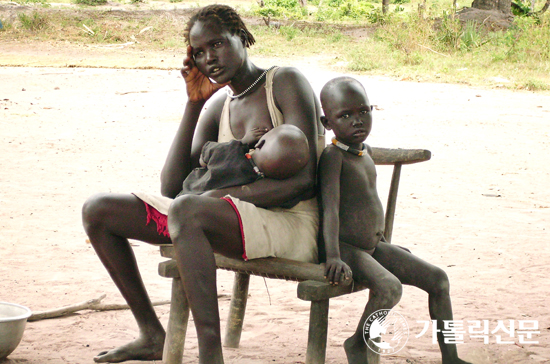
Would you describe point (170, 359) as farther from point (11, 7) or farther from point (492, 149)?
point (11, 7)

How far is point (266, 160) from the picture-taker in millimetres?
2350

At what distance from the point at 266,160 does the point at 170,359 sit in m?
0.86

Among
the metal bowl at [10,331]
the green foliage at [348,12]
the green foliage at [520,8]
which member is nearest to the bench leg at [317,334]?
the metal bowl at [10,331]

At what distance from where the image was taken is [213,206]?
2.26 metres

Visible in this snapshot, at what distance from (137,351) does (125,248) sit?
1.37 ft

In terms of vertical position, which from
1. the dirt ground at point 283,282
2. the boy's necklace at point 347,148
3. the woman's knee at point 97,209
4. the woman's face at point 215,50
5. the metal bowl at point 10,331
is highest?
the woman's face at point 215,50

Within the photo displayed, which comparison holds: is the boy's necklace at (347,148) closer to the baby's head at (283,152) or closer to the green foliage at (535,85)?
the baby's head at (283,152)

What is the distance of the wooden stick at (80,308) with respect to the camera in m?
3.15

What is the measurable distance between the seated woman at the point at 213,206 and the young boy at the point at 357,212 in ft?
0.29

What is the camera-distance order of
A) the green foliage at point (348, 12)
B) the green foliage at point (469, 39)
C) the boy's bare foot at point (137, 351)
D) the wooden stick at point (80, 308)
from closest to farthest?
the boy's bare foot at point (137, 351)
the wooden stick at point (80, 308)
the green foliage at point (469, 39)
the green foliage at point (348, 12)

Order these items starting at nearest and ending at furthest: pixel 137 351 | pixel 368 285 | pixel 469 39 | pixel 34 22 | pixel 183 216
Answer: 1. pixel 183 216
2. pixel 368 285
3. pixel 137 351
4. pixel 469 39
5. pixel 34 22

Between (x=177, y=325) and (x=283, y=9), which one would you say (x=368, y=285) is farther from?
(x=283, y=9)

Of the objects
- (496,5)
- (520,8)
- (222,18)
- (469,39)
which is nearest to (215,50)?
(222,18)

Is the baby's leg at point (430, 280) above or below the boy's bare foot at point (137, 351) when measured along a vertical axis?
above
